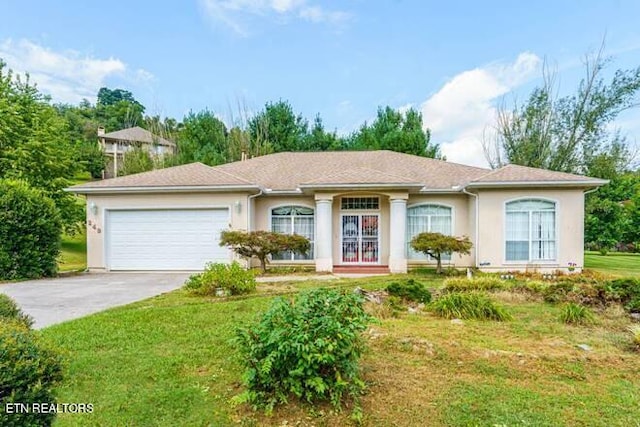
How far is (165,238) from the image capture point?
46.8 feet

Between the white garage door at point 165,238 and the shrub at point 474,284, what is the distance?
27.7ft

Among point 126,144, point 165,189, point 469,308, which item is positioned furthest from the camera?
point 126,144

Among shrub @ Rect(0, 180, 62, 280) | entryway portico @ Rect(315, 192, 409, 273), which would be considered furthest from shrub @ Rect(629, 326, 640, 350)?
shrub @ Rect(0, 180, 62, 280)

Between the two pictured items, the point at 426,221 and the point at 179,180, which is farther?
the point at 426,221

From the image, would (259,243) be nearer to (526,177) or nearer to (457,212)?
(457,212)

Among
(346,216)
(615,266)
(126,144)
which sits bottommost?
(615,266)

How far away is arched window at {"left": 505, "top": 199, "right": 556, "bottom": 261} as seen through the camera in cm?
1315

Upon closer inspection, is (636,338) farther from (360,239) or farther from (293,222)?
(293,222)

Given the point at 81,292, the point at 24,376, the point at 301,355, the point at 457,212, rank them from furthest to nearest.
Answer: the point at 457,212 < the point at 81,292 < the point at 301,355 < the point at 24,376

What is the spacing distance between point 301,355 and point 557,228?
13037 mm

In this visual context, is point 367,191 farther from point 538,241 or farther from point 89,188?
point 89,188

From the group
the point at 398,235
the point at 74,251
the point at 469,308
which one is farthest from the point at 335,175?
the point at 74,251

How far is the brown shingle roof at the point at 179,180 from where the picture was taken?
13.8 metres

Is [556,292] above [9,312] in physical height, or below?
below
